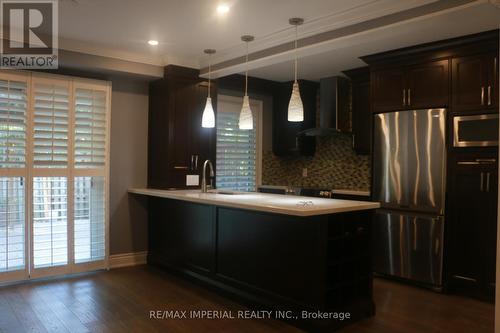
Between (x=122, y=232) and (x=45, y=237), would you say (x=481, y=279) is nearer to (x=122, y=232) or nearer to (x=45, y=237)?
(x=122, y=232)

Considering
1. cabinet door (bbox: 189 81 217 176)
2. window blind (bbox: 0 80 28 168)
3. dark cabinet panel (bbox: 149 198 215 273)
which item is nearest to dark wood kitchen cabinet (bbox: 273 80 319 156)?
cabinet door (bbox: 189 81 217 176)

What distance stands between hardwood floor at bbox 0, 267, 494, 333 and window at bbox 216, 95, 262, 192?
6.53ft

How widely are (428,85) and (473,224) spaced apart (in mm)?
1385

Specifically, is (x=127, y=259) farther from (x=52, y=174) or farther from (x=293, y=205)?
(x=293, y=205)

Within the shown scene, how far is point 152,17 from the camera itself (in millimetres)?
3377

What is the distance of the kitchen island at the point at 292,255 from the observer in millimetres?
2840

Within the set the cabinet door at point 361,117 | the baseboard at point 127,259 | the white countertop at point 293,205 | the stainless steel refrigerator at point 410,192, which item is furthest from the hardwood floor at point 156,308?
the cabinet door at point 361,117

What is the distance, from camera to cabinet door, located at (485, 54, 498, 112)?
3479 mm

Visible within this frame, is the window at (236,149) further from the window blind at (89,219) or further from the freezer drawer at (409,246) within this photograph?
the freezer drawer at (409,246)

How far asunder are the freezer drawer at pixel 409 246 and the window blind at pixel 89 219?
310cm

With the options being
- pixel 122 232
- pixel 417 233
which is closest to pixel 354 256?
pixel 417 233

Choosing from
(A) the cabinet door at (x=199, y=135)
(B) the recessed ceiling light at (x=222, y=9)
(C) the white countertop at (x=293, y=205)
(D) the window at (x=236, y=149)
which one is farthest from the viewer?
(D) the window at (x=236, y=149)

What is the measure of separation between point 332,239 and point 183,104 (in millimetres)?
2672

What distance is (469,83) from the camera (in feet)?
11.9
